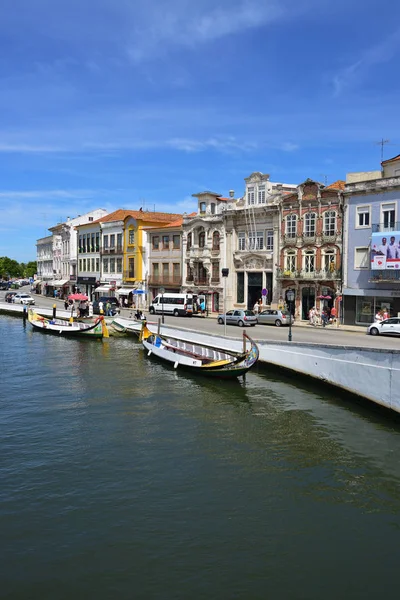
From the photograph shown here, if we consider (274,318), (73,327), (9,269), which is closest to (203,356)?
(274,318)

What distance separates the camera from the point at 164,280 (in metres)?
68.7

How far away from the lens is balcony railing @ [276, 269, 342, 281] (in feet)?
160

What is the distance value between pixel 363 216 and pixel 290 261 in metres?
8.75

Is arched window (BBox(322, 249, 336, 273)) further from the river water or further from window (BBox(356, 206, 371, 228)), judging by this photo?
the river water

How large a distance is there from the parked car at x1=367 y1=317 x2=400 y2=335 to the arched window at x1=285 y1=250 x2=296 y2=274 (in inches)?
536

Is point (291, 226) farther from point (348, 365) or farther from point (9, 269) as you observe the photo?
point (9, 269)

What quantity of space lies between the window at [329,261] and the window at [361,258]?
2433 millimetres

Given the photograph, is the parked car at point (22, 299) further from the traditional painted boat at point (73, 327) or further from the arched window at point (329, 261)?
the arched window at point (329, 261)

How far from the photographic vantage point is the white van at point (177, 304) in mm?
57469

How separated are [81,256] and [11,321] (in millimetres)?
28917

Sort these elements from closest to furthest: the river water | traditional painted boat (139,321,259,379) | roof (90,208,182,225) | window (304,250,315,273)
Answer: the river water → traditional painted boat (139,321,259,379) → window (304,250,315,273) → roof (90,208,182,225)

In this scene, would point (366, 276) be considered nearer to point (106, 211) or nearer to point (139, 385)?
point (139, 385)

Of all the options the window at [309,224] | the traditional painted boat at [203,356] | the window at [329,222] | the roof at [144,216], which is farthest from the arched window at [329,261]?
the roof at [144,216]

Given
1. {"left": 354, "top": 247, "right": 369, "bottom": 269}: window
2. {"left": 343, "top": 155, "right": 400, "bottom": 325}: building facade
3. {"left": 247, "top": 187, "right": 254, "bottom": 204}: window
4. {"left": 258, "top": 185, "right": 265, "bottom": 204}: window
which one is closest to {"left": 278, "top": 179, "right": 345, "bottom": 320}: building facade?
{"left": 343, "top": 155, "right": 400, "bottom": 325}: building facade
